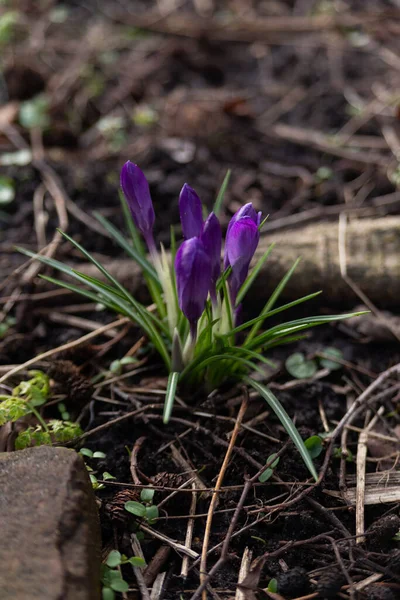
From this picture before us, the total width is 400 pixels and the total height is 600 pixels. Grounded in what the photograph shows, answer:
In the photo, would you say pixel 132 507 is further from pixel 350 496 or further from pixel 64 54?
pixel 64 54

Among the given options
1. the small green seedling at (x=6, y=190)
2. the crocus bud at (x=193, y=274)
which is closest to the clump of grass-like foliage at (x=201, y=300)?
the crocus bud at (x=193, y=274)

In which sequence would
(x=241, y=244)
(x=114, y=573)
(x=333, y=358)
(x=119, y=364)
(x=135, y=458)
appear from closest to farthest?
1. (x=114, y=573)
2. (x=241, y=244)
3. (x=135, y=458)
4. (x=119, y=364)
5. (x=333, y=358)

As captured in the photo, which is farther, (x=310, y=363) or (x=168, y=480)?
(x=310, y=363)

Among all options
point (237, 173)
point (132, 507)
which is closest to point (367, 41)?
point (237, 173)

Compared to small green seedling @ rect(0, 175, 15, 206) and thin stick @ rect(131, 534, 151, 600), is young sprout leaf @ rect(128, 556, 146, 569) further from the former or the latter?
small green seedling @ rect(0, 175, 15, 206)

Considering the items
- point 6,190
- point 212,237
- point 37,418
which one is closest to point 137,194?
point 212,237

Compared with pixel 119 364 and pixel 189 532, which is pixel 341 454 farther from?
pixel 119 364
